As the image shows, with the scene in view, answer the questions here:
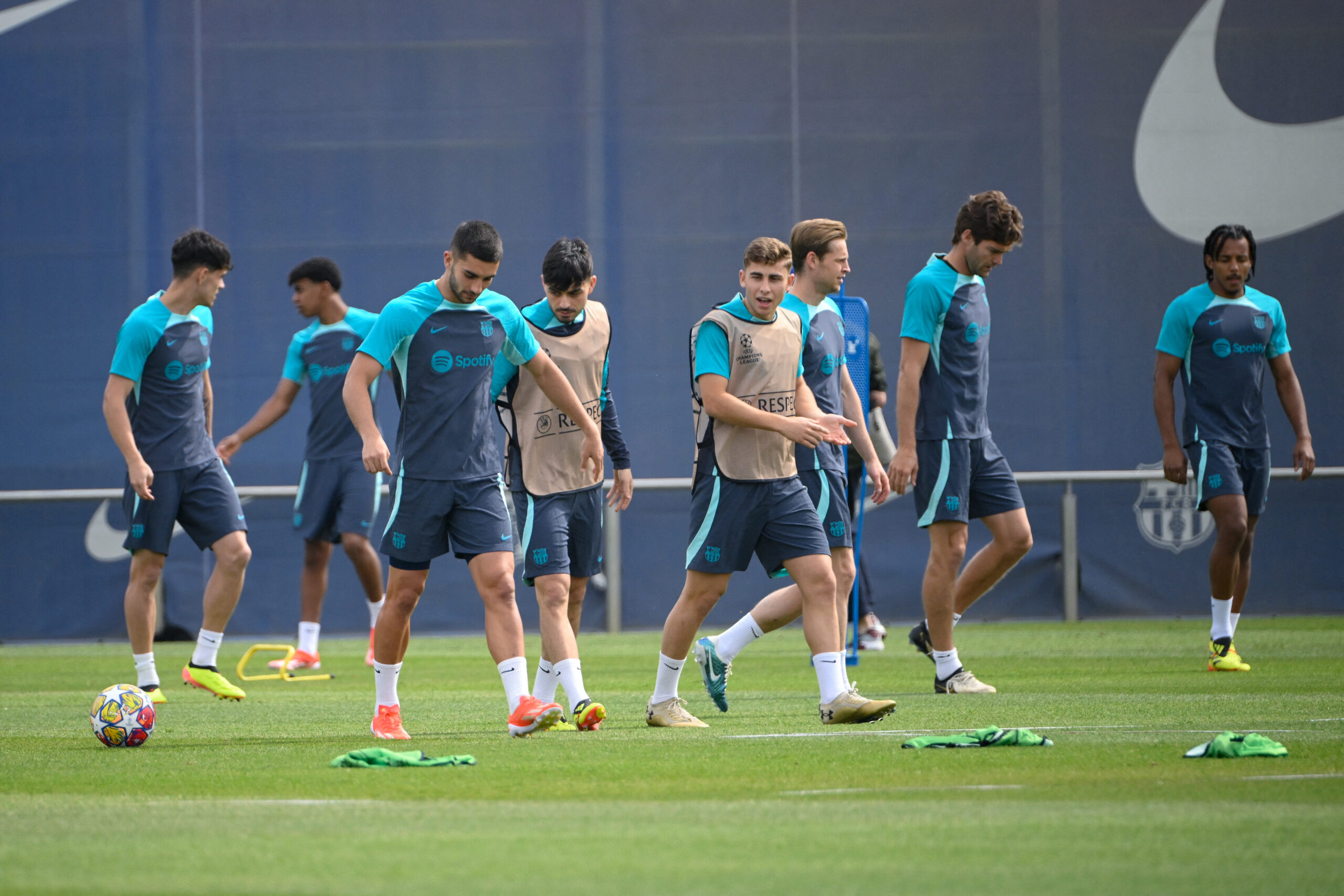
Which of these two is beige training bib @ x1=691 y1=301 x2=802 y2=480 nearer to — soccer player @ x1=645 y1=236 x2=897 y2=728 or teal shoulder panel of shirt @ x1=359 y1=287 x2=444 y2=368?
soccer player @ x1=645 y1=236 x2=897 y2=728

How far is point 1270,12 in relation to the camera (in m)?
13.2

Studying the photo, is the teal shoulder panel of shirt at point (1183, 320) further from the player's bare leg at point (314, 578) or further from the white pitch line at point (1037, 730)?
the player's bare leg at point (314, 578)

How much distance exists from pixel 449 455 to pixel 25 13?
29.7ft

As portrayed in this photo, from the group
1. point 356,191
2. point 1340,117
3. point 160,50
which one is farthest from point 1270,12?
point 160,50

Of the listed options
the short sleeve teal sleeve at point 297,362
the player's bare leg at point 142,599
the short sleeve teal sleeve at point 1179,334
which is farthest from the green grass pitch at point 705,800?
the short sleeve teal sleeve at point 297,362

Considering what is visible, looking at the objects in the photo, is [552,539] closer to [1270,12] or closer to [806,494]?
[806,494]

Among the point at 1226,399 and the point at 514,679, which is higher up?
the point at 1226,399

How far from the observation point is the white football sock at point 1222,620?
851 centimetres

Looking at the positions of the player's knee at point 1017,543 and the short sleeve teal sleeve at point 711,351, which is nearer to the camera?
the short sleeve teal sleeve at point 711,351

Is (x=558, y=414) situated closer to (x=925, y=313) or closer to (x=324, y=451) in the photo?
(x=925, y=313)

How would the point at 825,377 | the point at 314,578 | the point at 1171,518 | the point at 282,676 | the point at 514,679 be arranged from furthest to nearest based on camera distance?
the point at 1171,518
the point at 314,578
the point at 282,676
the point at 825,377
the point at 514,679

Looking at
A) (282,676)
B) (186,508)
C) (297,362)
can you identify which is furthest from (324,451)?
(186,508)

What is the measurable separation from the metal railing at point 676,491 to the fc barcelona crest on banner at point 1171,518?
0.13 metres

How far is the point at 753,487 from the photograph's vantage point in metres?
6.12
